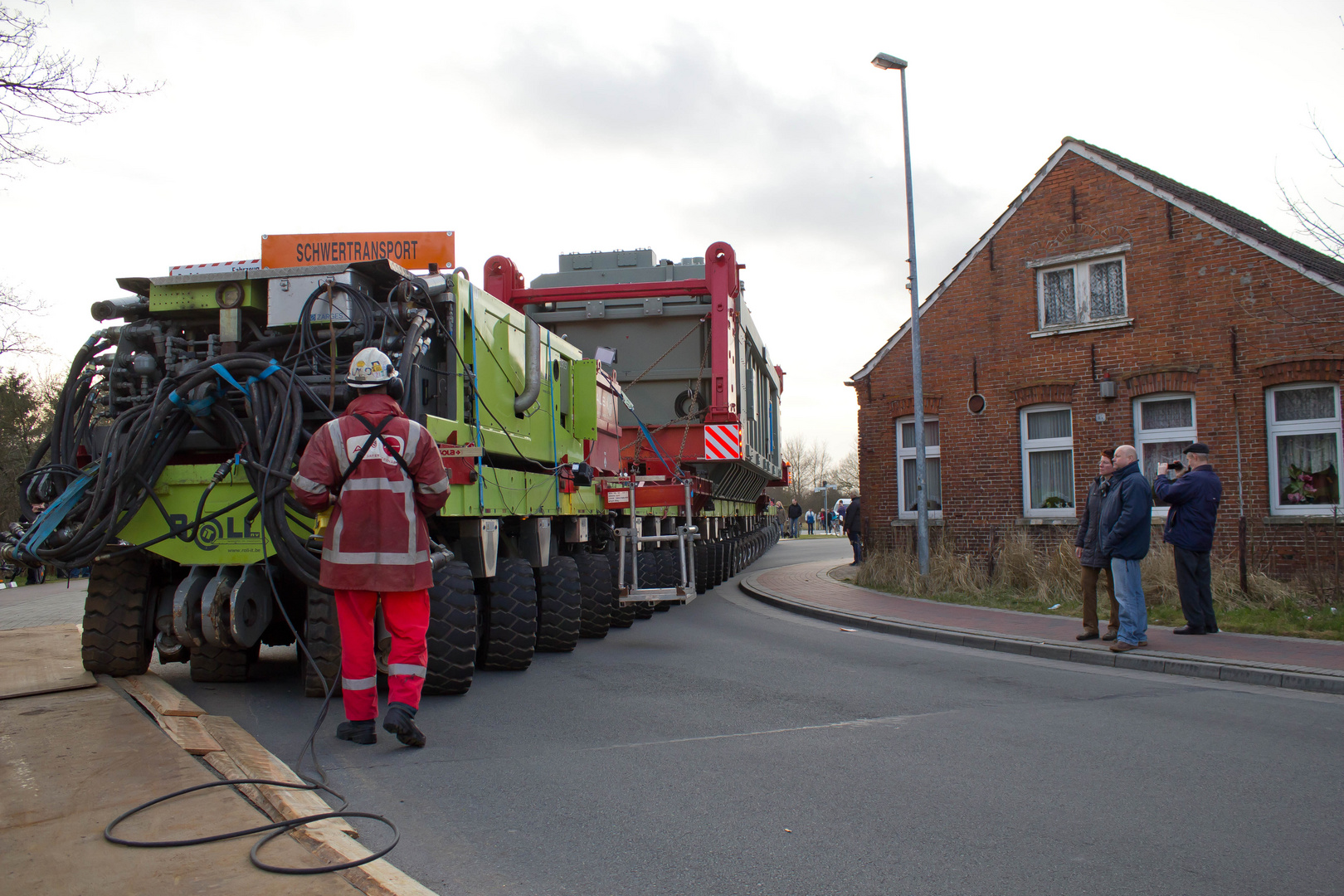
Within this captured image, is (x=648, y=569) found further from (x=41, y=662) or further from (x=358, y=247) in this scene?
(x=41, y=662)

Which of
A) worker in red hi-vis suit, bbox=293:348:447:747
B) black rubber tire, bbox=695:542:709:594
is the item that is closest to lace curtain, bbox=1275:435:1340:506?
black rubber tire, bbox=695:542:709:594

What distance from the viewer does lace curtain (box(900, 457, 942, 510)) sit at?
59.3 ft

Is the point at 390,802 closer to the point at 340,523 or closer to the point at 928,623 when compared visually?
the point at 340,523

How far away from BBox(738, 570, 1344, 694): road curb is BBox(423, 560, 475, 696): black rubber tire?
16.9 feet

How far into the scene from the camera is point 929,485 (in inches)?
719

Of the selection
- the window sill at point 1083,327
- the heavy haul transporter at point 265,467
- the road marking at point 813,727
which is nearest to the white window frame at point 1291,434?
the window sill at point 1083,327

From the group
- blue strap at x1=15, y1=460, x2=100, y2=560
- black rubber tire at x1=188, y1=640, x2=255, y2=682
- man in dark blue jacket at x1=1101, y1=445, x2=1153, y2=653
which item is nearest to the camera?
blue strap at x1=15, y1=460, x2=100, y2=560

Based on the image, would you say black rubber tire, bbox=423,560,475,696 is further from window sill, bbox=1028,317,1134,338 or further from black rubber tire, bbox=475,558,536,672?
window sill, bbox=1028,317,1134,338

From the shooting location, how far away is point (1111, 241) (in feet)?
52.8

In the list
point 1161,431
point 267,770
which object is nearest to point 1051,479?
point 1161,431

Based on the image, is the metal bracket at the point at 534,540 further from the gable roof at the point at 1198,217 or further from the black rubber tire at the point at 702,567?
the gable roof at the point at 1198,217

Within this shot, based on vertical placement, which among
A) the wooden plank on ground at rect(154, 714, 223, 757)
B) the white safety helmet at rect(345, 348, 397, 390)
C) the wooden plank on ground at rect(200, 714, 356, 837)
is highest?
the white safety helmet at rect(345, 348, 397, 390)

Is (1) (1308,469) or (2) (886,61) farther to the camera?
(2) (886,61)

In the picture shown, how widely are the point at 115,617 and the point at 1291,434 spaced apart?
14.7 metres
